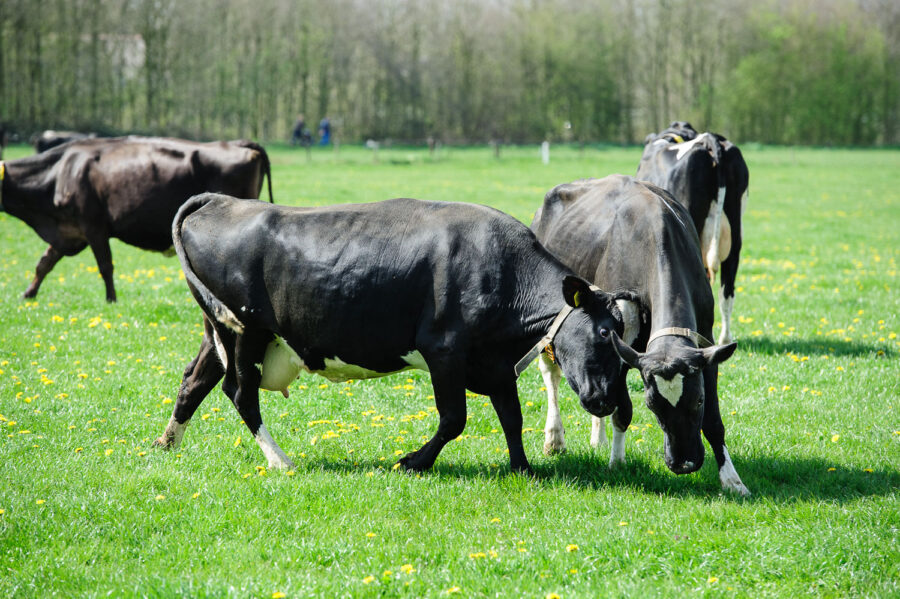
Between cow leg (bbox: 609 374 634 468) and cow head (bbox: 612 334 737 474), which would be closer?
cow head (bbox: 612 334 737 474)

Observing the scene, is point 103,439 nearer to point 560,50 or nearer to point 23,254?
point 23,254

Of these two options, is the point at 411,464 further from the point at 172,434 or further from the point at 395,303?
the point at 172,434

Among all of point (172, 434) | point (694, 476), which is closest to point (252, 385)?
point (172, 434)

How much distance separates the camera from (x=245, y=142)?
12.3 meters

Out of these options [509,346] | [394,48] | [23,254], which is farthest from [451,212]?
[394,48]

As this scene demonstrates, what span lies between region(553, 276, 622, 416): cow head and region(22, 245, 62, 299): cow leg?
9.17m

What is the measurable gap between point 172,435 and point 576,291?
3.30 metres

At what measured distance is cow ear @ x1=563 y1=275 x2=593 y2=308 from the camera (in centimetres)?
547

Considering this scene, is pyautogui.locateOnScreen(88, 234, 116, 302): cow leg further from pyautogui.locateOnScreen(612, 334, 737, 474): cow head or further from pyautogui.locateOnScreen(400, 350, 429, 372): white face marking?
pyautogui.locateOnScreen(612, 334, 737, 474): cow head

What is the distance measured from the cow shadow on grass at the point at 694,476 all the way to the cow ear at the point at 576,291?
1249mm

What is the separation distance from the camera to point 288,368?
255 inches

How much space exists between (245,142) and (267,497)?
7719mm

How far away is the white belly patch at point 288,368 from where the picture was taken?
6.26 metres

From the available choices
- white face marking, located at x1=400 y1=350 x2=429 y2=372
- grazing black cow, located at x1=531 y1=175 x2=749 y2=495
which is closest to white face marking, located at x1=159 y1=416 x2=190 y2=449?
white face marking, located at x1=400 y1=350 x2=429 y2=372
